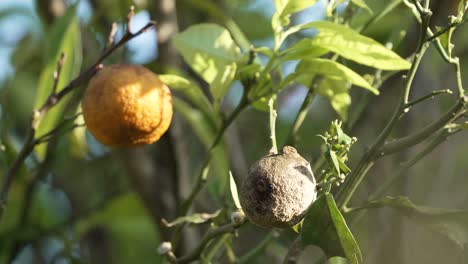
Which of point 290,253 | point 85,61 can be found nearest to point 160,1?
point 85,61

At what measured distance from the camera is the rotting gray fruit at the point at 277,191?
2.45 feet

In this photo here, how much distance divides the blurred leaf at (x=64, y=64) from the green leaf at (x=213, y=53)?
0.70 feet

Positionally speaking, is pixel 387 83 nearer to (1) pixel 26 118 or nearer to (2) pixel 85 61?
(2) pixel 85 61

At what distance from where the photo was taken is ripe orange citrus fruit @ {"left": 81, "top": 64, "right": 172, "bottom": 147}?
992 millimetres

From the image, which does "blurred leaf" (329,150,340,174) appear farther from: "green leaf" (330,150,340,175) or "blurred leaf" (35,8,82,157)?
"blurred leaf" (35,8,82,157)

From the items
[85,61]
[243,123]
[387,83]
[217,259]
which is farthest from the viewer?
[243,123]

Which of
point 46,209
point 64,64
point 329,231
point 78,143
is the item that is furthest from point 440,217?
point 46,209

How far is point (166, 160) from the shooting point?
1652 mm

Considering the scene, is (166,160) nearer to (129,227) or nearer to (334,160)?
(129,227)

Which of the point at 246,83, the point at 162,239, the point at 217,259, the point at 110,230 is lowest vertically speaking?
the point at 110,230

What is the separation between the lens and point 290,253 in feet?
2.85

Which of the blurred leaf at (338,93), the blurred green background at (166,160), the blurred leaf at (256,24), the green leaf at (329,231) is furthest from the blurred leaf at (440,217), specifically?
the blurred leaf at (256,24)

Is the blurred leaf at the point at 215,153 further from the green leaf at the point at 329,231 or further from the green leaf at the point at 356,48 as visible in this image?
A: the green leaf at the point at 329,231

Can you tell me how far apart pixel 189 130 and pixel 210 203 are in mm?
240
